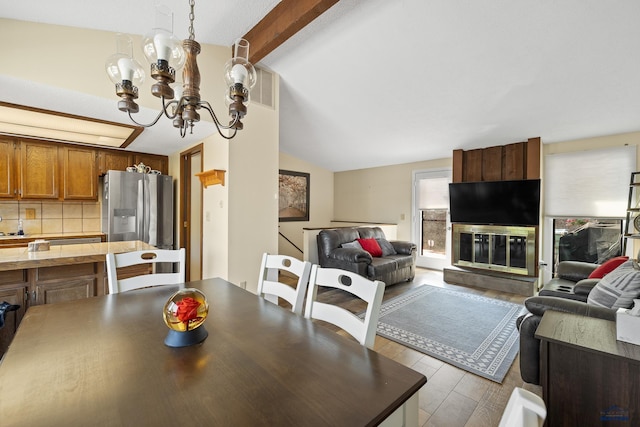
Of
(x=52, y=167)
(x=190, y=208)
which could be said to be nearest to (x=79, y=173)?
(x=52, y=167)

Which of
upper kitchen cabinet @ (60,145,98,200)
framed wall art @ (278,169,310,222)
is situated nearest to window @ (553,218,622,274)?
framed wall art @ (278,169,310,222)

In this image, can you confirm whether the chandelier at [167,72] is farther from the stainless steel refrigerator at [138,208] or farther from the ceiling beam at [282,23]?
the stainless steel refrigerator at [138,208]

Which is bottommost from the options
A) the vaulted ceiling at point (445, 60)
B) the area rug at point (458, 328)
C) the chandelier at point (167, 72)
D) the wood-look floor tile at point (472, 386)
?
the wood-look floor tile at point (472, 386)

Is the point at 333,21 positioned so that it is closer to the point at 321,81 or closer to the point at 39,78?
the point at 321,81

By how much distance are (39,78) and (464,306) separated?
4798 mm

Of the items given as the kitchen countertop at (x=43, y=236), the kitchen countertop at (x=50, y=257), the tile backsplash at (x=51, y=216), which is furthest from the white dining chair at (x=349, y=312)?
the tile backsplash at (x=51, y=216)

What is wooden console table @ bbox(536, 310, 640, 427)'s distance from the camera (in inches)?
51.4

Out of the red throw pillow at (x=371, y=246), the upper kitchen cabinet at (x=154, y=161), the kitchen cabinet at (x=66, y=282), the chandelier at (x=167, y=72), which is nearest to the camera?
the chandelier at (x=167, y=72)

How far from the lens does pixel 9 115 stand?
2.83 metres

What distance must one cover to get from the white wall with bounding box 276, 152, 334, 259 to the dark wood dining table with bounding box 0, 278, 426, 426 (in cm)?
518

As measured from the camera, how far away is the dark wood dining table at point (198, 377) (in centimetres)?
71

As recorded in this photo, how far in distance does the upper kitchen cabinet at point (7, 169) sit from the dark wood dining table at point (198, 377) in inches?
134

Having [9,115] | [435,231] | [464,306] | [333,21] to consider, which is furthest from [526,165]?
[9,115]

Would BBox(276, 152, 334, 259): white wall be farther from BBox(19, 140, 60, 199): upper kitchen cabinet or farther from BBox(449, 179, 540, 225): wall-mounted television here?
BBox(19, 140, 60, 199): upper kitchen cabinet
